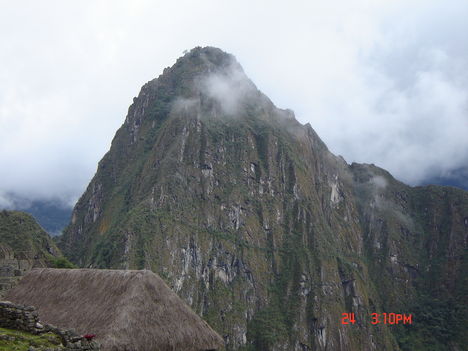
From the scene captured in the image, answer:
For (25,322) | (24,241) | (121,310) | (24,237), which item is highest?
(24,237)

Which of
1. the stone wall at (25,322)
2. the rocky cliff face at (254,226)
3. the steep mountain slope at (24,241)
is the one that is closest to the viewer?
the stone wall at (25,322)

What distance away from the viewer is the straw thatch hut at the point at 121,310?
17.4 m

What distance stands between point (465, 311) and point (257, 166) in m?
61.8

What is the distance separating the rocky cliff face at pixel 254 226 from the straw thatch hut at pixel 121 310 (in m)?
64.1

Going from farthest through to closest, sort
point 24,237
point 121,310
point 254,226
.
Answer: point 254,226
point 24,237
point 121,310

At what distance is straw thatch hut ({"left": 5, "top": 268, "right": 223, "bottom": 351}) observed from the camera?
17.4 m

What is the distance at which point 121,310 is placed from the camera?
17.8m

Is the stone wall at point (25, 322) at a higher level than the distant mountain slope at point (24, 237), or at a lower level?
lower

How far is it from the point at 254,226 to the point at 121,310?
305 ft
